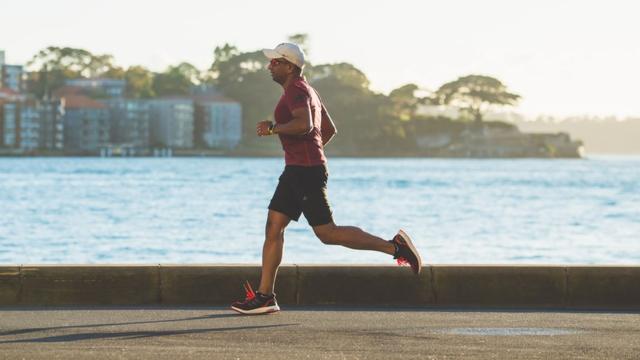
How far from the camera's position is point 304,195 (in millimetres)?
8812

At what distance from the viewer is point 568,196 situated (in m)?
87.1

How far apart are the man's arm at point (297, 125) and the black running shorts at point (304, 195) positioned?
1.00ft

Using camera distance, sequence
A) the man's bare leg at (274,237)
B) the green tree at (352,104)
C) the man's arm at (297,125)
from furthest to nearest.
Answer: the green tree at (352,104) → the man's bare leg at (274,237) → the man's arm at (297,125)

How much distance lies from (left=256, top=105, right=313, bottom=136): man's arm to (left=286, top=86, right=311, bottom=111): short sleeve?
3 centimetres

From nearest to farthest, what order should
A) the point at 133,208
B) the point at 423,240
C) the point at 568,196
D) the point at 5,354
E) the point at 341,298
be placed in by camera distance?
the point at 5,354 → the point at 341,298 → the point at 423,240 → the point at 133,208 → the point at 568,196

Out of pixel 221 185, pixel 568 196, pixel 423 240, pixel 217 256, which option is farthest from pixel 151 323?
pixel 221 185

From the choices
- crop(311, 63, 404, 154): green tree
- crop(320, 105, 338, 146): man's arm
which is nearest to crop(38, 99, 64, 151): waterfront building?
crop(311, 63, 404, 154): green tree

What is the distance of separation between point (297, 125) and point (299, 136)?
0.65 feet

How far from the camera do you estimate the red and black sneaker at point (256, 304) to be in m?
9.00

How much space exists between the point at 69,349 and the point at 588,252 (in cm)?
3469

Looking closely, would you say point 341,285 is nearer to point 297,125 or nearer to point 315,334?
point 297,125

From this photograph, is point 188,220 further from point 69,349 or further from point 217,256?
point 69,349

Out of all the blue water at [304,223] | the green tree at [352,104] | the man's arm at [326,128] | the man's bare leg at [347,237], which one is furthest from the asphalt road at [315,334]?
the green tree at [352,104]

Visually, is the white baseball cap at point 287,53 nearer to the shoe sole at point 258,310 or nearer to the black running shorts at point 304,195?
the black running shorts at point 304,195
